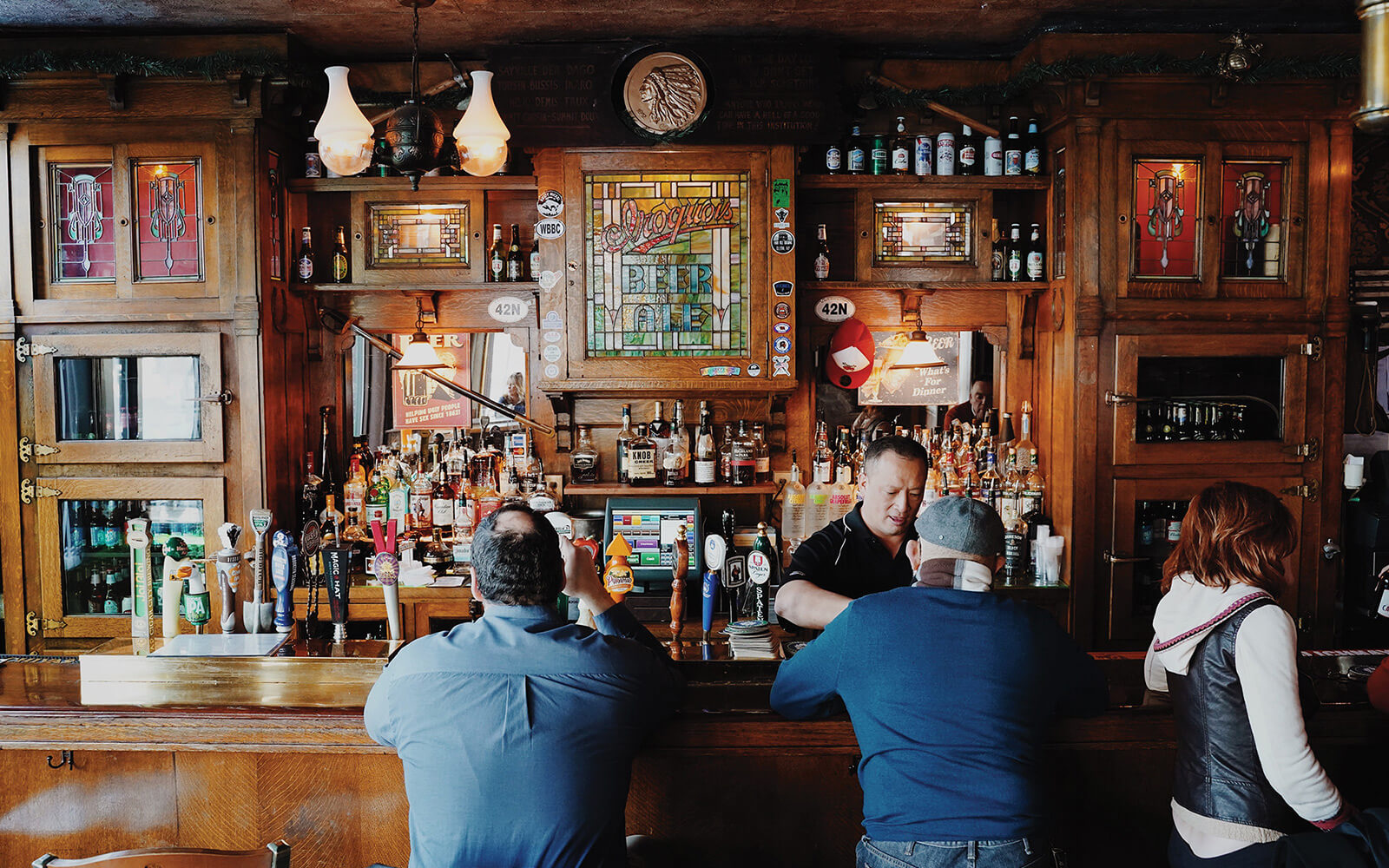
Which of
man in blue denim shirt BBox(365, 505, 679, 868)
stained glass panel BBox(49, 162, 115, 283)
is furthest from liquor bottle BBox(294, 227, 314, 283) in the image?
man in blue denim shirt BBox(365, 505, 679, 868)

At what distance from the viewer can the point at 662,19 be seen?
3.96 metres

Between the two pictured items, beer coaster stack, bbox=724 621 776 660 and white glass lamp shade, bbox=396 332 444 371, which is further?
white glass lamp shade, bbox=396 332 444 371

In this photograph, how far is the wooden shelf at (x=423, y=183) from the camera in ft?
13.9

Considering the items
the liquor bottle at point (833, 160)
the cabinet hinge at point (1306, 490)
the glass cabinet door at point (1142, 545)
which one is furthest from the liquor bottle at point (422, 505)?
the cabinet hinge at point (1306, 490)

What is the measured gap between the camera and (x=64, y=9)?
3828 mm

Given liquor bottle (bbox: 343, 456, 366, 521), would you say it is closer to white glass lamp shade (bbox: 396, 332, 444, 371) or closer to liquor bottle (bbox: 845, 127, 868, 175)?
white glass lamp shade (bbox: 396, 332, 444, 371)

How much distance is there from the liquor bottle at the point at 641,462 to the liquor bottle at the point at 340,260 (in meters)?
1.52

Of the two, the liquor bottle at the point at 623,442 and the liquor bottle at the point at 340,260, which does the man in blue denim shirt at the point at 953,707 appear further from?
the liquor bottle at the point at 340,260

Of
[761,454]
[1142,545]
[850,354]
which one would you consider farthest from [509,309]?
[1142,545]

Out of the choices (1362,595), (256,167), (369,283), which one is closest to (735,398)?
(369,283)

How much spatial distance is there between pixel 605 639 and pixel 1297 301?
366 centimetres

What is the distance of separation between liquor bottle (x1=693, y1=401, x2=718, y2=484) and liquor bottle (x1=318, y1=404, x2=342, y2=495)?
67.7 inches

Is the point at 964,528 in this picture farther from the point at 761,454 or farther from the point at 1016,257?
the point at 1016,257

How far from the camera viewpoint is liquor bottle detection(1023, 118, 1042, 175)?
425 cm
